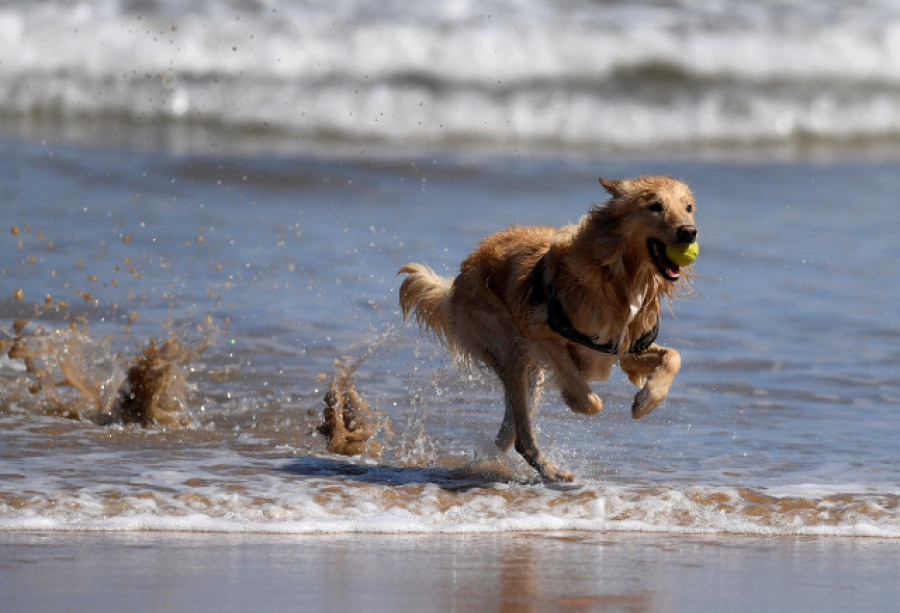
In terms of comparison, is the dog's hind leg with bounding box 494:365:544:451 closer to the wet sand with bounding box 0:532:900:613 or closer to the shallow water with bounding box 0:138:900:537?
the shallow water with bounding box 0:138:900:537

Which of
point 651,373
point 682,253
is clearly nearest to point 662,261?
point 682,253

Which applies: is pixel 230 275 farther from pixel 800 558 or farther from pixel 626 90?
pixel 626 90

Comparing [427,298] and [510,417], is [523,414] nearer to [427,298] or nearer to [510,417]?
[510,417]

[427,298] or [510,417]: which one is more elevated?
[427,298]

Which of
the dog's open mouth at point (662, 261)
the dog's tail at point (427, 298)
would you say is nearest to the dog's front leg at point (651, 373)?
the dog's open mouth at point (662, 261)

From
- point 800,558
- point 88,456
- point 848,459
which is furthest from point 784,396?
point 88,456

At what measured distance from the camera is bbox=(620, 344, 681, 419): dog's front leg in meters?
5.80

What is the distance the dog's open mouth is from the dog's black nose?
126mm

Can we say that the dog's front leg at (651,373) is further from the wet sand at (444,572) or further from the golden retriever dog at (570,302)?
the wet sand at (444,572)

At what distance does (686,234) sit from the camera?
5.39 meters

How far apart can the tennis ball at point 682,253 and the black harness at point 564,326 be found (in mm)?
562

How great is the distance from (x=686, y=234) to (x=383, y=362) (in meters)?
3.18

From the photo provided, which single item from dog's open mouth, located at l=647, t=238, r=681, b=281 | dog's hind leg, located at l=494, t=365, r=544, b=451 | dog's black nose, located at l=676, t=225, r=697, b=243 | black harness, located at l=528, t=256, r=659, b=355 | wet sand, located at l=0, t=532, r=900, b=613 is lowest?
wet sand, located at l=0, t=532, r=900, b=613

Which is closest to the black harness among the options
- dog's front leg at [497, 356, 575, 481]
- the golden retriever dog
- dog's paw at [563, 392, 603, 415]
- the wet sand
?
the golden retriever dog
